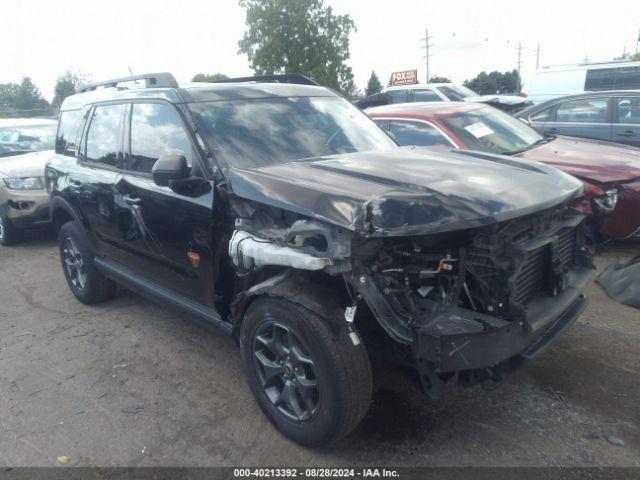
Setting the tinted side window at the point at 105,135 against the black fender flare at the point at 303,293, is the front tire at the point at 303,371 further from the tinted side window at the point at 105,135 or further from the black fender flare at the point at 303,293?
the tinted side window at the point at 105,135

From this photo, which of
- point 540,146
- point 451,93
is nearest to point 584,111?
point 540,146

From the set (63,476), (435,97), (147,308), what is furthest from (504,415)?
(435,97)

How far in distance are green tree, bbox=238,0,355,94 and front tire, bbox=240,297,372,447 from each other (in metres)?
33.7

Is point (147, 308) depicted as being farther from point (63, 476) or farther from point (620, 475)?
point (620, 475)

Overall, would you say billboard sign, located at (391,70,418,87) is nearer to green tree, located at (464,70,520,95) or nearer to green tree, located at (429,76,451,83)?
green tree, located at (464,70,520,95)

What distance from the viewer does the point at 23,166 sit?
23.9 feet

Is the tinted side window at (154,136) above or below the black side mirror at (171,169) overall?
above

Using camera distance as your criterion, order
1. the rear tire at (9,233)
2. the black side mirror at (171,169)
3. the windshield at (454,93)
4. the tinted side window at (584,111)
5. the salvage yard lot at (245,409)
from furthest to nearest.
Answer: the windshield at (454,93) < the tinted side window at (584,111) < the rear tire at (9,233) < the black side mirror at (171,169) < the salvage yard lot at (245,409)

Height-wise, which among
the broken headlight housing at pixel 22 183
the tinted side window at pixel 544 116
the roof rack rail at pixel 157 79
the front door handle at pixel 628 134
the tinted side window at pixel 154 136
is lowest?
the broken headlight housing at pixel 22 183

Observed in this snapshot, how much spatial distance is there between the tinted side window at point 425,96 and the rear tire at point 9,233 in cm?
1133

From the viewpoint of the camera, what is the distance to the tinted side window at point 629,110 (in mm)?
7250

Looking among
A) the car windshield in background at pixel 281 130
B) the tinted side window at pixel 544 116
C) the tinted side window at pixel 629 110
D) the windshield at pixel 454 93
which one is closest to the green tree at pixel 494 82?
the windshield at pixel 454 93

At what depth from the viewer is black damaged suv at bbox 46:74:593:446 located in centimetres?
242

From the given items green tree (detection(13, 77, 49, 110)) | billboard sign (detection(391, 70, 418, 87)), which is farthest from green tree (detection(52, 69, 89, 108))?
billboard sign (detection(391, 70, 418, 87))
